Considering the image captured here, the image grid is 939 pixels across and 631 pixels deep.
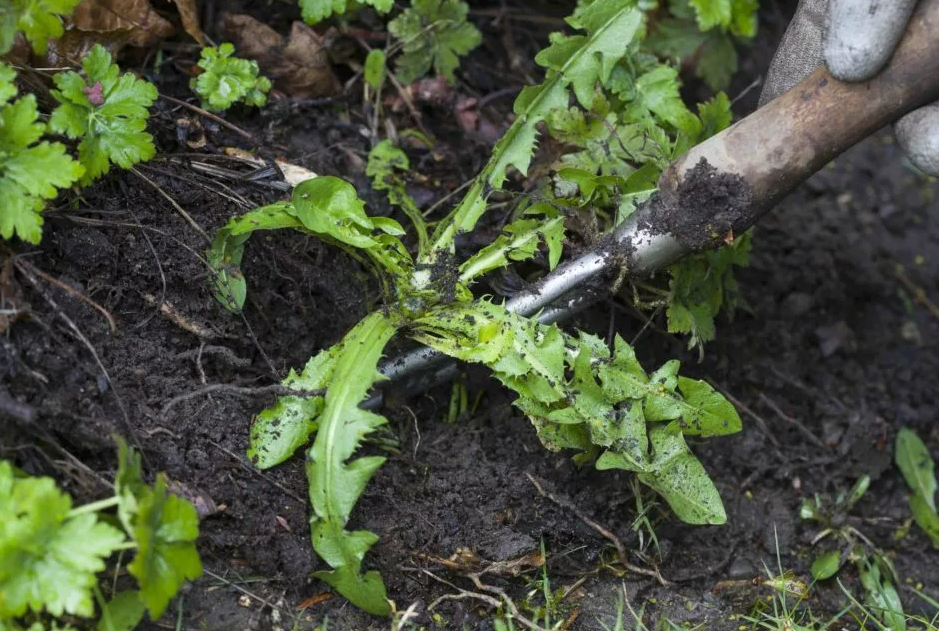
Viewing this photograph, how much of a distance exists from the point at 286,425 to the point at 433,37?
5.28ft

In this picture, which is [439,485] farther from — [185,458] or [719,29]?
[719,29]

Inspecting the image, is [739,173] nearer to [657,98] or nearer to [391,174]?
[657,98]

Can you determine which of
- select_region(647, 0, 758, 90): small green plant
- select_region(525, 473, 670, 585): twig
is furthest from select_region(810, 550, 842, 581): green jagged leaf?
select_region(647, 0, 758, 90): small green plant

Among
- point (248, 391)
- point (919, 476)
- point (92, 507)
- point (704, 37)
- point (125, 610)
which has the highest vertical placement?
point (704, 37)

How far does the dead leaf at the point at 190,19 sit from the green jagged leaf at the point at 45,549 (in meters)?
1.61

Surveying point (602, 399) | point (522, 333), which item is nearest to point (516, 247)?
point (522, 333)

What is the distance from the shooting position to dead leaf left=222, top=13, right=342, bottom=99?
3.00 metres

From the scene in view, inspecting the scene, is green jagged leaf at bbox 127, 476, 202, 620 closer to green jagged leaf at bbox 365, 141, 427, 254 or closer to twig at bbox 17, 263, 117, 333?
twig at bbox 17, 263, 117, 333

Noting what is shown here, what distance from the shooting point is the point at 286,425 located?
7.64 ft

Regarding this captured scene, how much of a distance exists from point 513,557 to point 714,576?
2.26ft

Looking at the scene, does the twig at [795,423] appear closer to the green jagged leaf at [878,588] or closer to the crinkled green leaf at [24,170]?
the green jagged leaf at [878,588]

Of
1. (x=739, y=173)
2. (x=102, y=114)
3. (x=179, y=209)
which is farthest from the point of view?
(x=179, y=209)

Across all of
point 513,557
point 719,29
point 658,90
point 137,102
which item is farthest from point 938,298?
Result: point 137,102

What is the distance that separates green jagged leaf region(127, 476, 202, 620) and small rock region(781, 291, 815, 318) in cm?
245
